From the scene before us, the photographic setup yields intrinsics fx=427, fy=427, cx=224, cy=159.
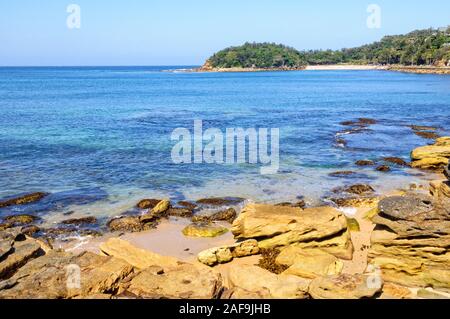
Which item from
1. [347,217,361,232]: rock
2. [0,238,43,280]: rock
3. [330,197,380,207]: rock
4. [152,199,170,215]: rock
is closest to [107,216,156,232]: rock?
[152,199,170,215]: rock

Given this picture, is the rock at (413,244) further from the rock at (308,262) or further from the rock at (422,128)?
the rock at (422,128)

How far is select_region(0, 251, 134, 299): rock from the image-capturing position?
11.0 metres

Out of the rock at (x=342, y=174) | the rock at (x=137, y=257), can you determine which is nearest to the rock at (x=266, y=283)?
the rock at (x=137, y=257)

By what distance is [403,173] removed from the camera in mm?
26438

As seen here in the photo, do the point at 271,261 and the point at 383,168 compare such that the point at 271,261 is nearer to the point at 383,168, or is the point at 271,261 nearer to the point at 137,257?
the point at 137,257

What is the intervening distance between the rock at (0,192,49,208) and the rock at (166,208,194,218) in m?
7.14

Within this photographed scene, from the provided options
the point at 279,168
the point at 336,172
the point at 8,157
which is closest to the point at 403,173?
the point at 336,172

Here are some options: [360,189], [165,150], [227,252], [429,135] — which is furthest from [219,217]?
[429,135]

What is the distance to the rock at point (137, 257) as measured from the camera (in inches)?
544

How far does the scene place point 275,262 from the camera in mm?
14008

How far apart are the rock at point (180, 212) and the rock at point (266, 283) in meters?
7.13

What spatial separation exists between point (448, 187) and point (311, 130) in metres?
25.5

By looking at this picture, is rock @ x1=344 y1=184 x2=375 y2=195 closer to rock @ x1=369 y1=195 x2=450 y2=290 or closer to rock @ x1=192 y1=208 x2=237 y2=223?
rock @ x1=192 y1=208 x2=237 y2=223
